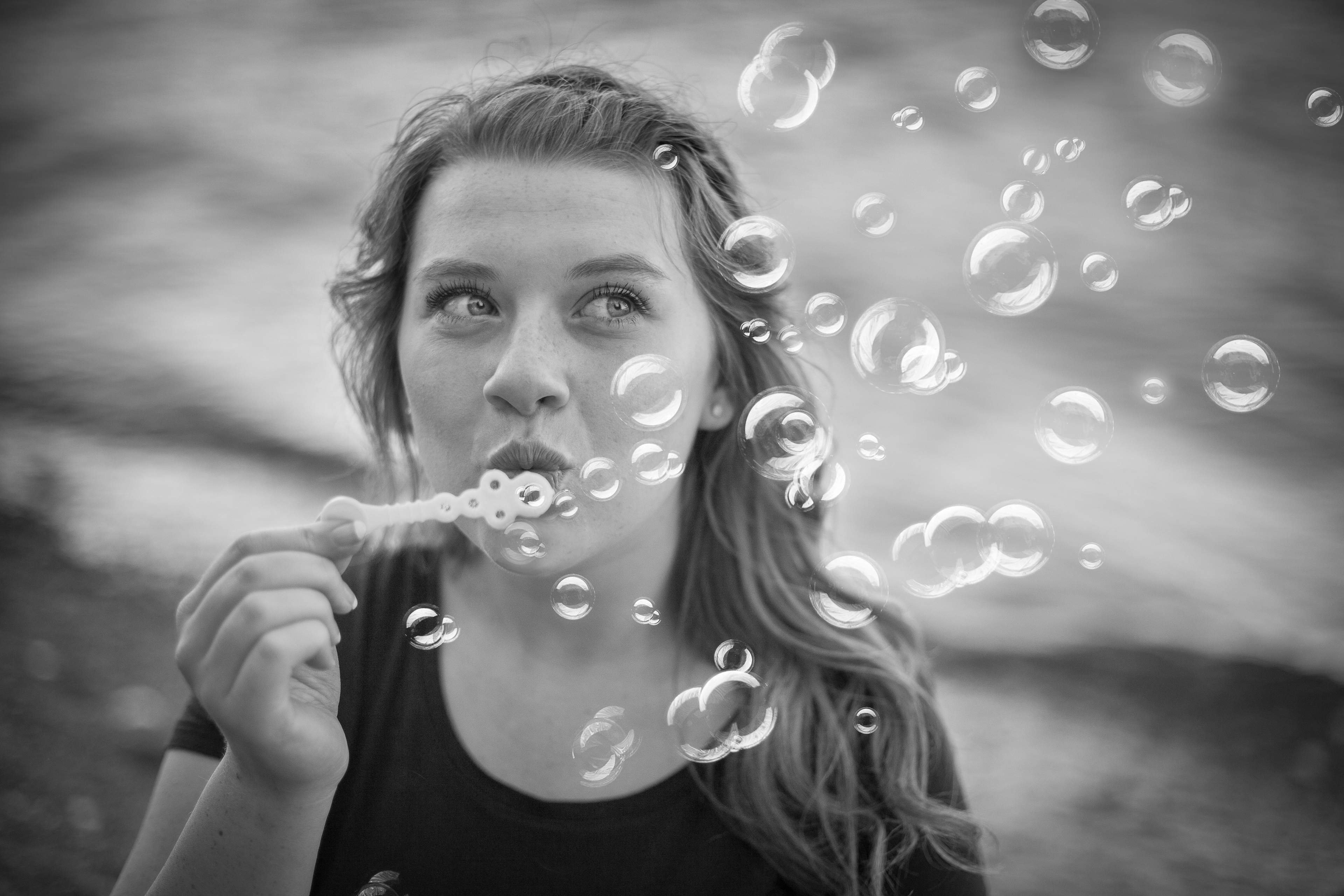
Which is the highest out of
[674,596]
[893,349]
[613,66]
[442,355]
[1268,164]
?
[1268,164]

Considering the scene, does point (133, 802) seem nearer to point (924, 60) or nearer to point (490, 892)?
point (490, 892)

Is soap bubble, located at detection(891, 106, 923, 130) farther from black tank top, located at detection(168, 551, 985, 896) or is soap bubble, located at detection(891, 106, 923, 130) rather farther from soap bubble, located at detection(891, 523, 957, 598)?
black tank top, located at detection(168, 551, 985, 896)

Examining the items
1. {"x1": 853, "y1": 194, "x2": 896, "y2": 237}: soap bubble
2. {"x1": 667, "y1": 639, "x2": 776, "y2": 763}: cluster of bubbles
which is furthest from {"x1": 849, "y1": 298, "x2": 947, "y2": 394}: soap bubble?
{"x1": 667, "y1": 639, "x2": 776, "y2": 763}: cluster of bubbles

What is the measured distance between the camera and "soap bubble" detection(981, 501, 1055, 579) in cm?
129

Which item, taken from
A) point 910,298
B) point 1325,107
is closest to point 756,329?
point 1325,107

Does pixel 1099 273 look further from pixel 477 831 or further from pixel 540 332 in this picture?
pixel 477 831

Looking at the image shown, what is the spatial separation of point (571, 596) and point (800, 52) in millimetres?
796

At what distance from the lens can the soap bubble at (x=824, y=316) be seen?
1.32 metres

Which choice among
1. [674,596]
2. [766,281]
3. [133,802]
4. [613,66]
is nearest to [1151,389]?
[766,281]

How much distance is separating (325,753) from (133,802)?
132cm

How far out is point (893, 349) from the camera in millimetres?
1302

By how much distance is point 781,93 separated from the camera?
1396 mm

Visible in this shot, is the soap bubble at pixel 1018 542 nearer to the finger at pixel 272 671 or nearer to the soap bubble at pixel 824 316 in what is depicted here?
the soap bubble at pixel 824 316

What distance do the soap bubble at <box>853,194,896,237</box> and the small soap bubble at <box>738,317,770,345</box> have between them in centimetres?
26
